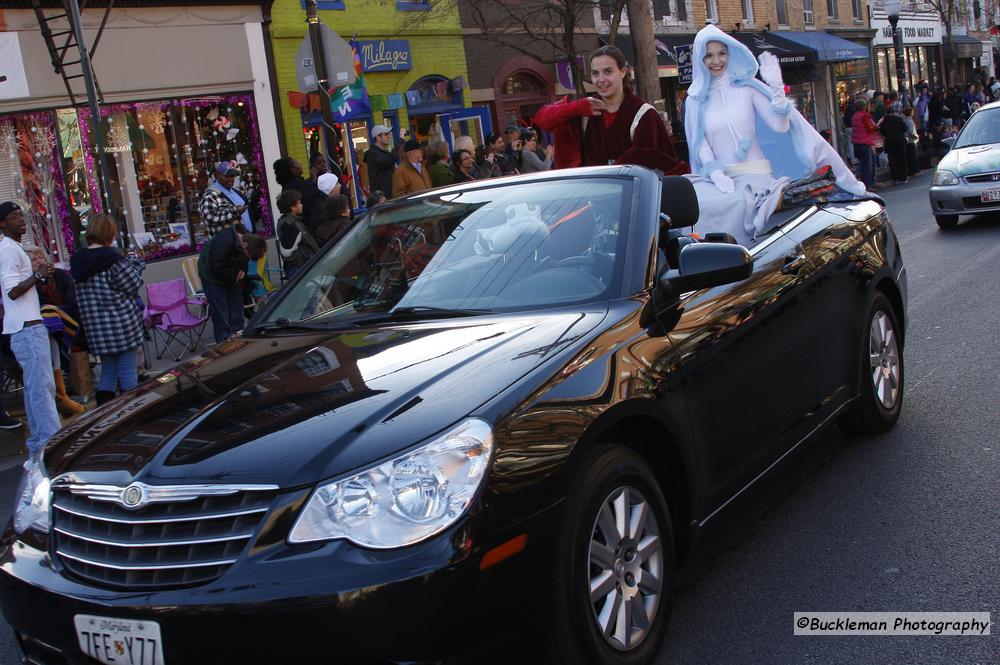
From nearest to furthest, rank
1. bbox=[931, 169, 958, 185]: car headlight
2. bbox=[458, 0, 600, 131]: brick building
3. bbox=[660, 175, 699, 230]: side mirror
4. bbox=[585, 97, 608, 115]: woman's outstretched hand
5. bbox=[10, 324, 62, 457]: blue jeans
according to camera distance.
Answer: bbox=[660, 175, 699, 230]: side mirror → bbox=[585, 97, 608, 115]: woman's outstretched hand → bbox=[10, 324, 62, 457]: blue jeans → bbox=[931, 169, 958, 185]: car headlight → bbox=[458, 0, 600, 131]: brick building

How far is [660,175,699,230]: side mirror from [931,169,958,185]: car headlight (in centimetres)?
1115

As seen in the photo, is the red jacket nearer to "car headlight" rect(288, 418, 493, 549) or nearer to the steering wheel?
the steering wheel

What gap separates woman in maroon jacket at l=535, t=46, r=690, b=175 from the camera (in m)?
6.73

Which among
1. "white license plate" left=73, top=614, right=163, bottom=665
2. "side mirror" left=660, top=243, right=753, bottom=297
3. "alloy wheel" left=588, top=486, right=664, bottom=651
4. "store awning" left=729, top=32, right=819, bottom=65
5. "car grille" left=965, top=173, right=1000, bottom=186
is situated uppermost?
"store awning" left=729, top=32, right=819, bottom=65

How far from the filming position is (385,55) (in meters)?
21.0

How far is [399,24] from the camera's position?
842 inches

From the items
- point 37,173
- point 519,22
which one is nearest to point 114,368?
point 37,173

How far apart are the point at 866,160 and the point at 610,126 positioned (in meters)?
18.4

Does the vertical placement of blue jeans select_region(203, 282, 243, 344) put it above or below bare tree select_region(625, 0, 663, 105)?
below

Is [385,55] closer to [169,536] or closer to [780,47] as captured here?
[780,47]

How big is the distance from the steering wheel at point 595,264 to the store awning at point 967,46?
53.0 meters

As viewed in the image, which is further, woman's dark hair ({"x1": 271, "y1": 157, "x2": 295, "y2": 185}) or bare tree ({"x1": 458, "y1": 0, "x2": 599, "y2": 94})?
bare tree ({"x1": 458, "y1": 0, "x2": 599, "y2": 94})

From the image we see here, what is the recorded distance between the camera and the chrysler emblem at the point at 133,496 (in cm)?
291

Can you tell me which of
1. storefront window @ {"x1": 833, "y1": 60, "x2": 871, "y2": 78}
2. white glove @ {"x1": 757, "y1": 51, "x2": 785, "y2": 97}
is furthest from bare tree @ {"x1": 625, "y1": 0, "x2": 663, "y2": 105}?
storefront window @ {"x1": 833, "y1": 60, "x2": 871, "y2": 78}
